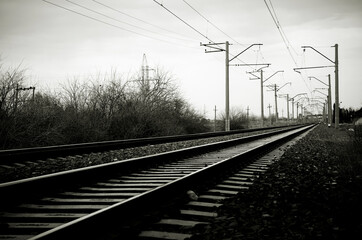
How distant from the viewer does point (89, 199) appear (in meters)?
4.86

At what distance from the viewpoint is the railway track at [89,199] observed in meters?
3.42

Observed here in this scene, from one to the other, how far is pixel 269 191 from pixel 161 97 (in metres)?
23.1

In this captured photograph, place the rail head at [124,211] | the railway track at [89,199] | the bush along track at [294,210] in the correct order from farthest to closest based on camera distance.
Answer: the bush along track at [294,210], the railway track at [89,199], the rail head at [124,211]

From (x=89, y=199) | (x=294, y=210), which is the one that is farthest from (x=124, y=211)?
(x=294, y=210)

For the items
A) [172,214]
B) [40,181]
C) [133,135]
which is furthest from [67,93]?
[172,214]

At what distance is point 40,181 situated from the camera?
4953mm

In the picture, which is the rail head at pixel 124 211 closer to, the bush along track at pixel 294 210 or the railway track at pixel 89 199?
the railway track at pixel 89 199

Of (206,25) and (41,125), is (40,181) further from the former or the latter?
(206,25)

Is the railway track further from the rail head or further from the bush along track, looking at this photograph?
the bush along track

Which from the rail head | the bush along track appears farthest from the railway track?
the bush along track

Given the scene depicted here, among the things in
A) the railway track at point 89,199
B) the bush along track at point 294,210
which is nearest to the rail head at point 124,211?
the railway track at point 89,199

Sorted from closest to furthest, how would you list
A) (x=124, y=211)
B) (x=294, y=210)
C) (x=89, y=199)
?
(x=124, y=211), (x=294, y=210), (x=89, y=199)

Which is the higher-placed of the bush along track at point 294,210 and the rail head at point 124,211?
the rail head at point 124,211

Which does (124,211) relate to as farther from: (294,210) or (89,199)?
Result: (294,210)
